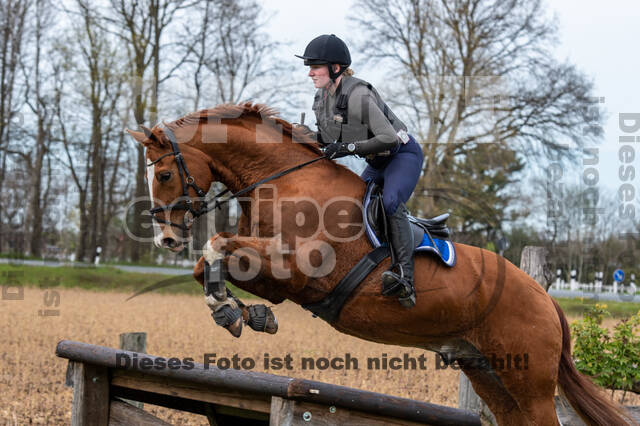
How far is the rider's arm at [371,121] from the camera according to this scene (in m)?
3.46

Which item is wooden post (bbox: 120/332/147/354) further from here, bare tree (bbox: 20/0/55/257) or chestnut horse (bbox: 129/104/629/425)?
bare tree (bbox: 20/0/55/257)

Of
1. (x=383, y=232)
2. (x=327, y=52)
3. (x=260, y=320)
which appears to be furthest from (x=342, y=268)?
(x=327, y=52)

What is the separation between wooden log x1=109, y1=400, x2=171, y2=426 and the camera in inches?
146

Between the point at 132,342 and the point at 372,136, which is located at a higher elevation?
the point at 372,136

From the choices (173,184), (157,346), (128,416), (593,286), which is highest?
(173,184)

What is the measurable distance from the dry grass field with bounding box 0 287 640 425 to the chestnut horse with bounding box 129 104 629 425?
9.36 feet

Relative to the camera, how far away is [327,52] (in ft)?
11.7

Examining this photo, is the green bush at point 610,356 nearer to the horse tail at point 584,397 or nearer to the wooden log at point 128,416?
the horse tail at point 584,397

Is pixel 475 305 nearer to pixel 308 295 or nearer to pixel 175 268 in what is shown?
pixel 308 295

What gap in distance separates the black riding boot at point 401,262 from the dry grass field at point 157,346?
302 cm

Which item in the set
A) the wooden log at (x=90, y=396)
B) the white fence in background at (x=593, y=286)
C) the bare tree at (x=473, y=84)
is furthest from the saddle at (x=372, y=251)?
the white fence in background at (x=593, y=286)

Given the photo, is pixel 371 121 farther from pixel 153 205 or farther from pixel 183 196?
pixel 153 205

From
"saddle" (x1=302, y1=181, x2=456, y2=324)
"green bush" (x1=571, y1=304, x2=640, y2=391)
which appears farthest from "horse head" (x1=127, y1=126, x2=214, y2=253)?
"green bush" (x1=571, y1=304, x2=640, y2=391)

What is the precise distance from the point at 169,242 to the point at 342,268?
3.35 feet
